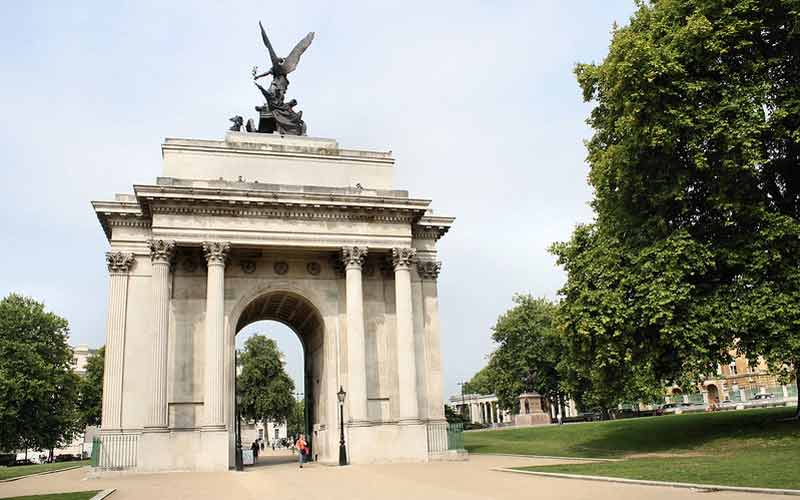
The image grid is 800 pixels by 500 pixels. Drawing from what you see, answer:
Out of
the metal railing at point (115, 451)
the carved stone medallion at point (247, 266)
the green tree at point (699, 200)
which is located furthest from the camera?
the carved stone medallion at point (247, 266)

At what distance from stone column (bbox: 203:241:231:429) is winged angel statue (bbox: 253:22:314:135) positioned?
9850 millimetres

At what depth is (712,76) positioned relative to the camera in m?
27.3

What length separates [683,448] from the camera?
2767cm

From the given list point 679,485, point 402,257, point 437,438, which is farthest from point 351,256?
point 679,485

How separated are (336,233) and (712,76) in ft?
57.5

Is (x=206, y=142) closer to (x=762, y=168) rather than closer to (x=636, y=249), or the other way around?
(x=636, y=249)

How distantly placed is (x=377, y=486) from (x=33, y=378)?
46.9m

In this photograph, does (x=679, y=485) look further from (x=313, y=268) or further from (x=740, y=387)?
(x=740, y=387)

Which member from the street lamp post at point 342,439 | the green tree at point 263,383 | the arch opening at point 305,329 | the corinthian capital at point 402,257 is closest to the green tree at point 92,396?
the green tree at point 263,383

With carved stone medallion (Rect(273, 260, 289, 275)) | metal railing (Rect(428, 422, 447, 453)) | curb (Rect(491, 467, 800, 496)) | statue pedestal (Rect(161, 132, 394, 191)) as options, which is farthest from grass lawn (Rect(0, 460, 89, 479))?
curb (Rect(491, 467, 800, 496))

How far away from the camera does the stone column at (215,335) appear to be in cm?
2965


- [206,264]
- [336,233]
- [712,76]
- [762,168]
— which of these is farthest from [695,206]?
[206,264]

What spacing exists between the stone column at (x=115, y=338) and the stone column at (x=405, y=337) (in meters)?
12.7

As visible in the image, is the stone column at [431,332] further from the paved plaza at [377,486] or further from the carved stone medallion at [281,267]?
the paved plaza at [377,486]
